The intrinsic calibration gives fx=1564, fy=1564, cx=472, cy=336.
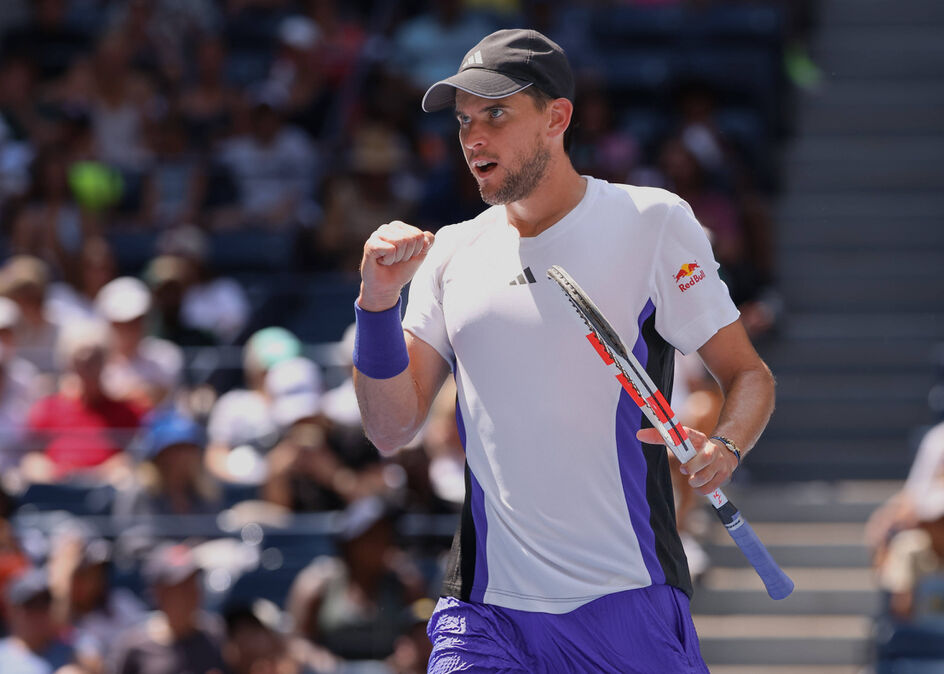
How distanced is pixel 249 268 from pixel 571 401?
26.4 feet

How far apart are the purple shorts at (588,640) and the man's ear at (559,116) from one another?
1090 mm

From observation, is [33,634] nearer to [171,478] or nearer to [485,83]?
[171,478]

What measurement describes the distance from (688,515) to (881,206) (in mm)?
4470

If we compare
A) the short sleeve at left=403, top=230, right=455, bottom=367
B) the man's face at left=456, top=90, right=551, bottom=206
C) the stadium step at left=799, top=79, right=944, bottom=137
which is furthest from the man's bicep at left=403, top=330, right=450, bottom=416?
the stadium step at left=799, top=79, right=944, bottom=137

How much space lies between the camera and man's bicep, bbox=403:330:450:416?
12.4 feet

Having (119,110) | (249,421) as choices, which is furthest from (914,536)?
(119,110)

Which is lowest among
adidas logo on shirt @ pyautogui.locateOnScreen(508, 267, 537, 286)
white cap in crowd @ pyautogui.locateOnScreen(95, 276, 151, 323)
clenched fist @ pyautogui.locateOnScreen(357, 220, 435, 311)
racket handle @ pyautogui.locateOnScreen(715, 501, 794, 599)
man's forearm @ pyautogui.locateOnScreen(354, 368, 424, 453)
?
white cap in crowd @ pyautogui.locateOnScreen(95, 276, 151, 323)

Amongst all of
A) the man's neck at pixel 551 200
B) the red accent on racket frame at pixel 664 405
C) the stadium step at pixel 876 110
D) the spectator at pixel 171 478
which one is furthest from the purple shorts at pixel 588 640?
the stadium step at pixel 876 110

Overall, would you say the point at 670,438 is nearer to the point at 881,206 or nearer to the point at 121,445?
the point at 121,445

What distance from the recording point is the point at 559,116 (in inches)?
146

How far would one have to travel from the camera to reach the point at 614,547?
3.53 metres

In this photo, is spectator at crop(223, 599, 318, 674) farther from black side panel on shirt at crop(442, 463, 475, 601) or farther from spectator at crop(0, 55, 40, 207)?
spectator at crop(0, 55, 40, 207)

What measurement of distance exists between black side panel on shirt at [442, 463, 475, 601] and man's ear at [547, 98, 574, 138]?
2.68ft

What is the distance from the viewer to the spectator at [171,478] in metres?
8.24
